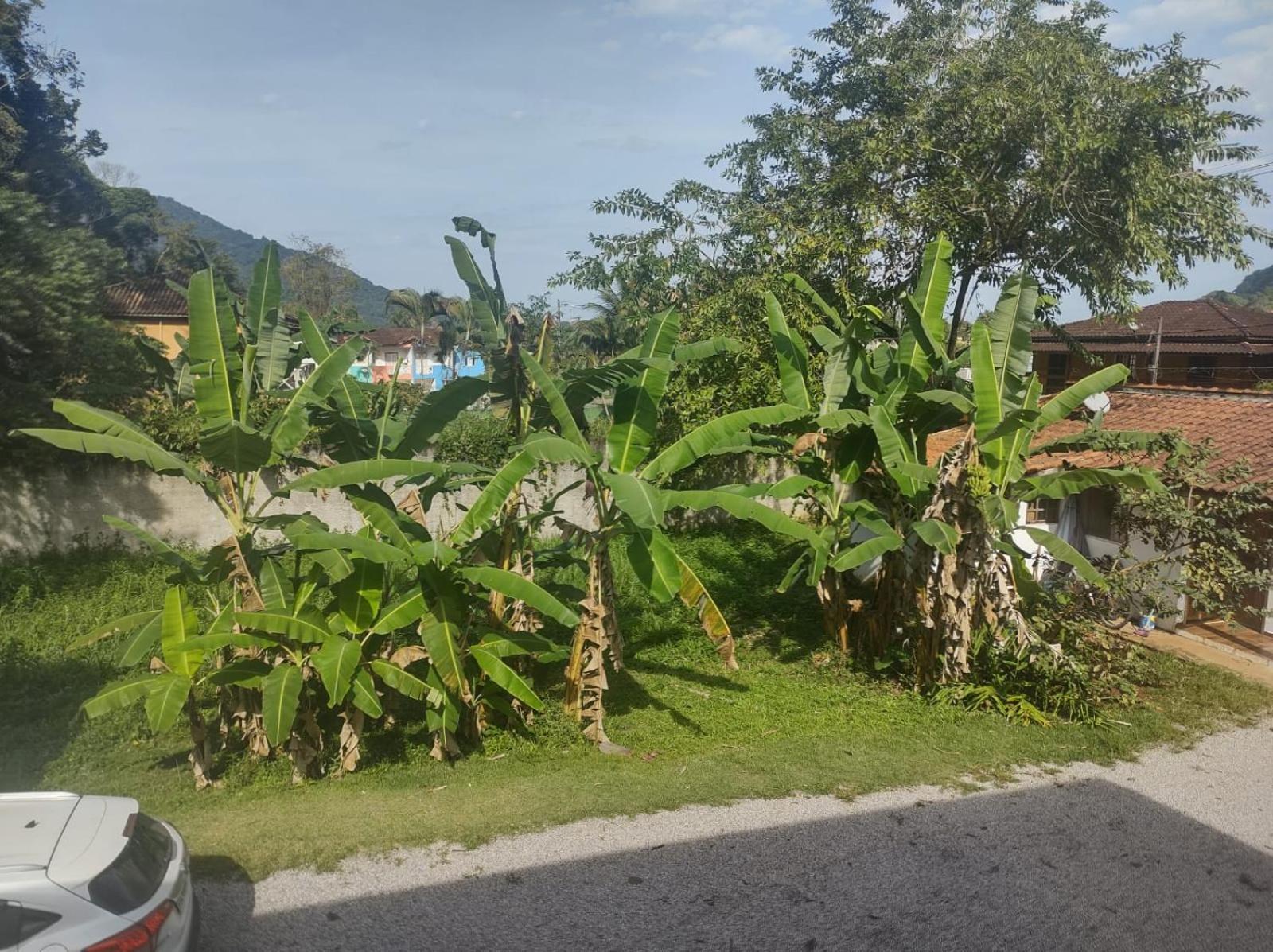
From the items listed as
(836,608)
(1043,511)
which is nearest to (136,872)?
(836,608)

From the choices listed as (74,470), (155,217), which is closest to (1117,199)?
(74,470)

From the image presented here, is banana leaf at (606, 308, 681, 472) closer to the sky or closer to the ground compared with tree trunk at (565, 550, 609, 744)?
closer to the sky

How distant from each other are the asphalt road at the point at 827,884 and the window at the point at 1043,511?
6162 millimetres

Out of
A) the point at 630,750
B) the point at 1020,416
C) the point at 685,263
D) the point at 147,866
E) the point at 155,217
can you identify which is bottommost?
the point at 630,750

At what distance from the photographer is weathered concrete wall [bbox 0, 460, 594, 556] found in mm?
12859

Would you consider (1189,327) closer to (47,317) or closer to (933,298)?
(933,298)

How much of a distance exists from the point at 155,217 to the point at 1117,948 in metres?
41.5

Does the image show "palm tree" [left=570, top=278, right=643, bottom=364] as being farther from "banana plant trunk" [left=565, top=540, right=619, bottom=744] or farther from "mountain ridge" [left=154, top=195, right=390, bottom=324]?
"mountain ridge" [left=154, top=195, right=390, bottom=324]

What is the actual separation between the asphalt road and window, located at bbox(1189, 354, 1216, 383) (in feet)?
67.3

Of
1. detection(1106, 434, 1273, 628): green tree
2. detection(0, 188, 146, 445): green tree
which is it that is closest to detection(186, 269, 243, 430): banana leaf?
detection(0, 188, 146, 445): green tree

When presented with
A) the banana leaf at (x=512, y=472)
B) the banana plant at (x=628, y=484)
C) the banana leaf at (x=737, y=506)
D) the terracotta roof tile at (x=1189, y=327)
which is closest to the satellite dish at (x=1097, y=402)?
the banana plant at (x=628, y=484)

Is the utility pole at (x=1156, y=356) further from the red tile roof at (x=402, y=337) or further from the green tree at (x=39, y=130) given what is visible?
the red tile roof at (x=402, y=337)

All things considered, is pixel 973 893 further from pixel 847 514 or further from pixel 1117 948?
pixel 847 514

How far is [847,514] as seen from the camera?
9.65 meters
